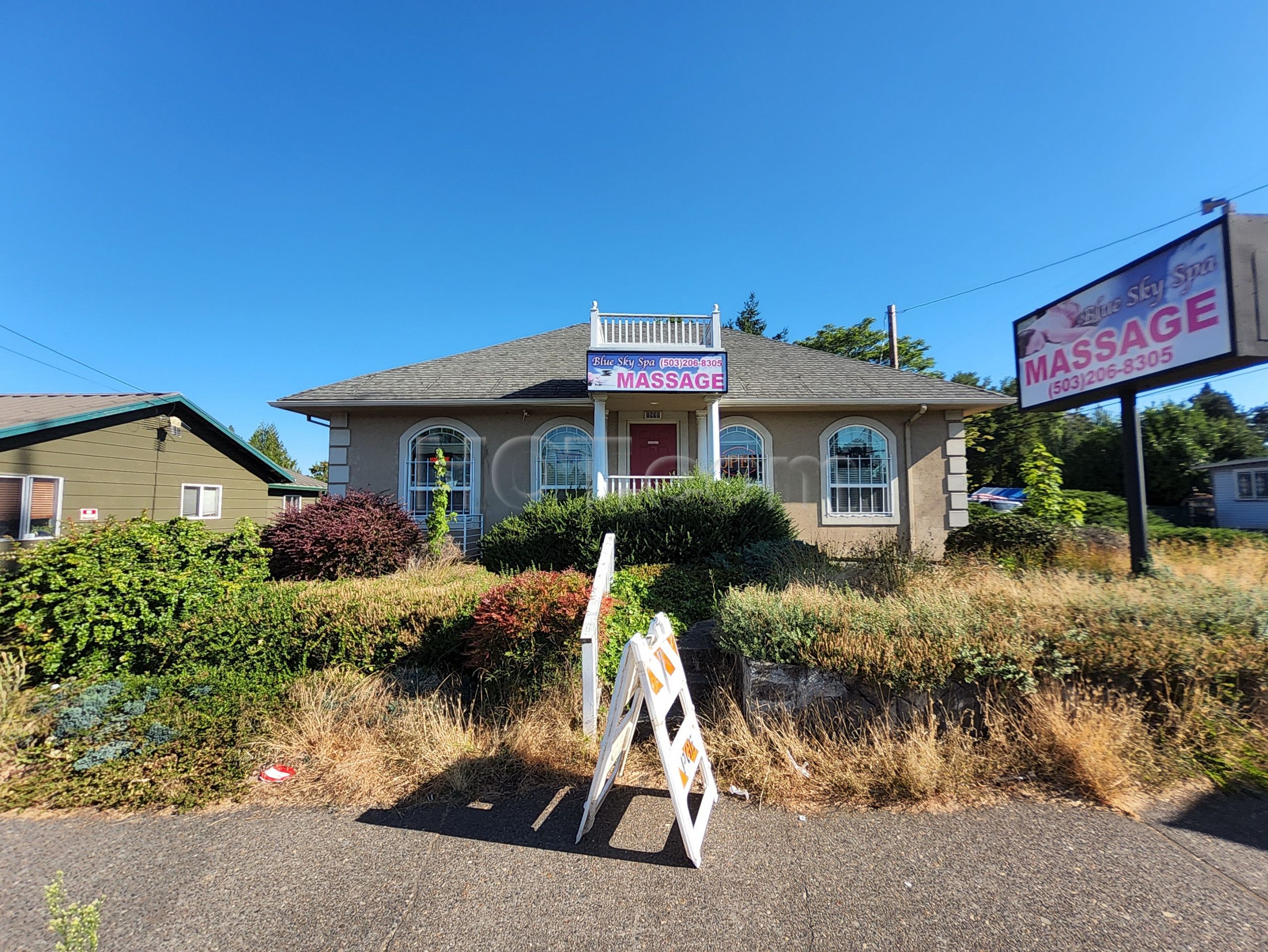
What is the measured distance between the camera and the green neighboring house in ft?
28.4

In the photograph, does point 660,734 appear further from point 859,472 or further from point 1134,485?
point 859,472

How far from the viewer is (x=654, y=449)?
11695 millimetres

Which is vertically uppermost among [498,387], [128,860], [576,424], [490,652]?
[498,387]

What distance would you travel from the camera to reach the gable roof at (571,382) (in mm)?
10617

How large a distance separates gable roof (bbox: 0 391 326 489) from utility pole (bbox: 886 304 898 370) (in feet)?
68.5

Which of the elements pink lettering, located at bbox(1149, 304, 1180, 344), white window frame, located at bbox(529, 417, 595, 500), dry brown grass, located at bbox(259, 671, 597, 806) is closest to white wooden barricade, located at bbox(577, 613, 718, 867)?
dry brown grass, located at bbox(259, 671, 597, 806)

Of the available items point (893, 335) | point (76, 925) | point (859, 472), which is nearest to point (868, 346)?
point (893, 335)

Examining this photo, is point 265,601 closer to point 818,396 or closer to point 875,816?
point 875,816

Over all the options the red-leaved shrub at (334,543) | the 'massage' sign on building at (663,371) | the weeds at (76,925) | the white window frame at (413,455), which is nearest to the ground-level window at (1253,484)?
the 'massage' sign on building at (663,371)

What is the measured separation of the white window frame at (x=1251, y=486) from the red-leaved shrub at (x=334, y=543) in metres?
29.8

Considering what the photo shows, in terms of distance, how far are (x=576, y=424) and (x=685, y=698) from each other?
8610mm

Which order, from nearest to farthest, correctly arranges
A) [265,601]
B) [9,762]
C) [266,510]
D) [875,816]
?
1. [875,816]
2. [9,762]
3. [265,601]
4. [266,510]

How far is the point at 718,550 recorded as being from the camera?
773cm

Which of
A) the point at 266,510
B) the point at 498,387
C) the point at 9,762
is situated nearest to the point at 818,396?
the point at 498,387
